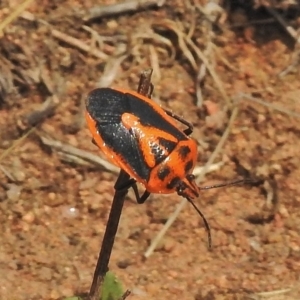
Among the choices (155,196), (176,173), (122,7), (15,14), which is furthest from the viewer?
A: (122,7)

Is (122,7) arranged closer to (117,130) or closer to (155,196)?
(155,196)

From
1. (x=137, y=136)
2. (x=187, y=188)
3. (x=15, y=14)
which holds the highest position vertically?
(x=137, y=136)

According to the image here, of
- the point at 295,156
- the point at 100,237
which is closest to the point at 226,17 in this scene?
the point at 295,156

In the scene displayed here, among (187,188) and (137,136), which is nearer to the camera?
(137,136)

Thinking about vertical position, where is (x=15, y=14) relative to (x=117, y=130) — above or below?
below

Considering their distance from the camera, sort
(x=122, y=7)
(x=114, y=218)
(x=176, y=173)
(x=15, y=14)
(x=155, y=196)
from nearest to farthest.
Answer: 1. (x=114, y=218)
2. (x=176, y=173)
3. (x=155, y=196)
4. (x=15, y=14)
5. (x=122, y=7)

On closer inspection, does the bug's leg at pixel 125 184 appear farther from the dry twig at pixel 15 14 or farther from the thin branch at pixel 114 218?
the dry twig at pixel 15 14

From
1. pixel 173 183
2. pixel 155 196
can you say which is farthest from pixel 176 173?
pixel 155 196

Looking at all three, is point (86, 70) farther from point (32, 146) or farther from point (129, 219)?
point (129, 219)
